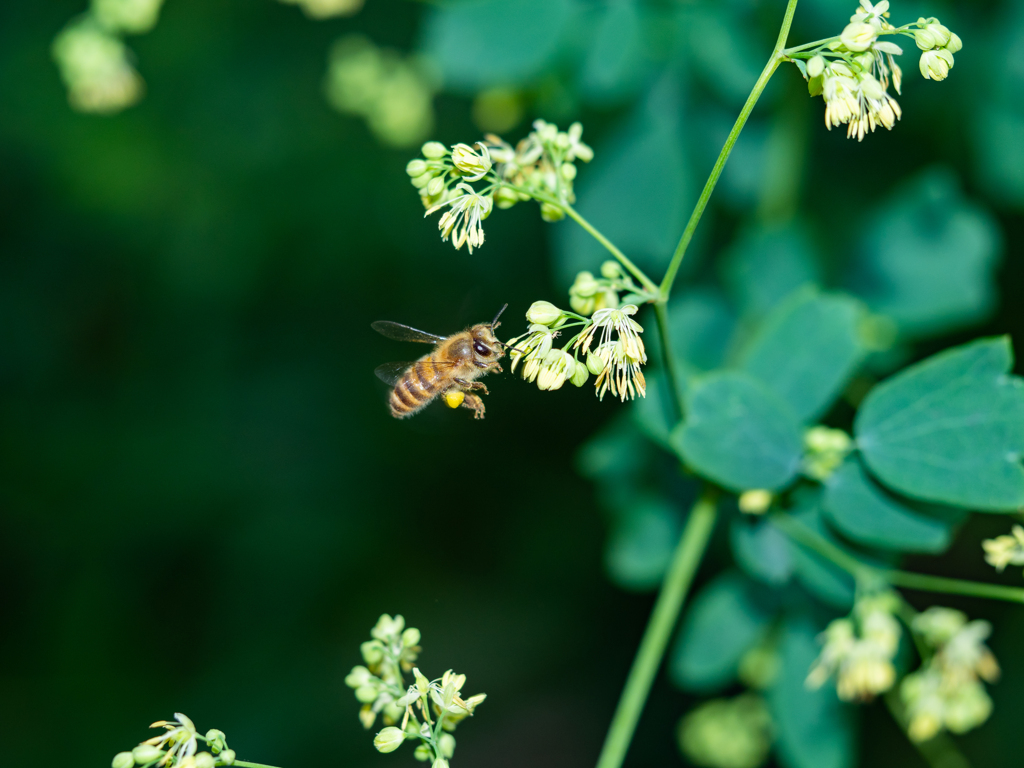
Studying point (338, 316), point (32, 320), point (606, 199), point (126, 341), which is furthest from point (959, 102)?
point (32, 320)

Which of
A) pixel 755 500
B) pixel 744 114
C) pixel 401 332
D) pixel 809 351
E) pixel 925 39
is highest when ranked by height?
pixel 925 39

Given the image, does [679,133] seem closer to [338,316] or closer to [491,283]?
[491,283]

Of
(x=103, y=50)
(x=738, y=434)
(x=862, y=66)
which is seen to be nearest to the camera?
(x=862, y=66)

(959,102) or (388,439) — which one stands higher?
(959,102)

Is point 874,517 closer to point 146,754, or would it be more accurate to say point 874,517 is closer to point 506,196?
point 506,196

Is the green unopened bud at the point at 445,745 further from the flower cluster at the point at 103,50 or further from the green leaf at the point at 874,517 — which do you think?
the flower cluster at the point at 103,50

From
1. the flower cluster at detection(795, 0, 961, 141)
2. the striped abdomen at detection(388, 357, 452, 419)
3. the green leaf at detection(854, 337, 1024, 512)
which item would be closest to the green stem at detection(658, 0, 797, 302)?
the flower cluster at detection(795, 0, 961, 141)

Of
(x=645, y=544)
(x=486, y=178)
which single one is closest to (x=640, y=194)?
(x=645, y=544)

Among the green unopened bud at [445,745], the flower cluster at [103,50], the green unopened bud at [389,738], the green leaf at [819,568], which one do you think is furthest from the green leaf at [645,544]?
the flower cluster at [103,50]
